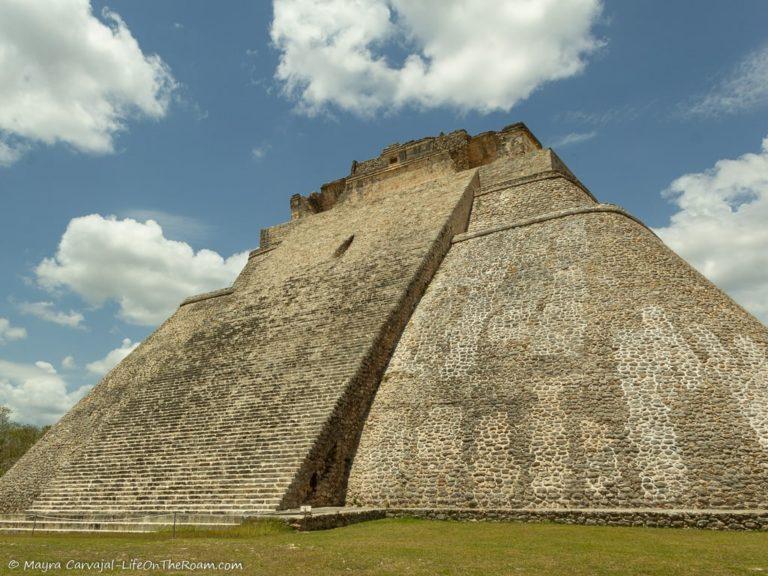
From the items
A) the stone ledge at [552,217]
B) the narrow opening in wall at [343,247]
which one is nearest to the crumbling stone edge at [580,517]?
the stone ledge at [552,217]

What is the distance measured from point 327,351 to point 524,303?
3721mm

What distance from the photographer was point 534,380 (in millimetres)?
8688

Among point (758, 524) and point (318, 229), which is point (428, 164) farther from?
point (758, 524)

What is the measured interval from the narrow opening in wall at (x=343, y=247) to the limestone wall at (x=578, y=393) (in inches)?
166

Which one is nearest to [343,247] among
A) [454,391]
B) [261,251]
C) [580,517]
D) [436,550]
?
[261,251]

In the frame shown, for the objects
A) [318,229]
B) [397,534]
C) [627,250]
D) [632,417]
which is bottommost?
[397,534]

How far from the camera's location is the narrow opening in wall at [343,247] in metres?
14.8

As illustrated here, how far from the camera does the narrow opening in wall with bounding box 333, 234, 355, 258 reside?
14.8 m

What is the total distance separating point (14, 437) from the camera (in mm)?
26750

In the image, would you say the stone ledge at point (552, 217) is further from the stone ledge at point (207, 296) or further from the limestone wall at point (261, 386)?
the stone ledge at point (207, 296)

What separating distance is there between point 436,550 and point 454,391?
3762mm

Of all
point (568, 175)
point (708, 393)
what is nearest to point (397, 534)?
point (708, 393)

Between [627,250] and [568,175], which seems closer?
[627,250]

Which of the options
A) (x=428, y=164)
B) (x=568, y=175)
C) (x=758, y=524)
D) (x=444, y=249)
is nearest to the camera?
(x=758, y=524)
